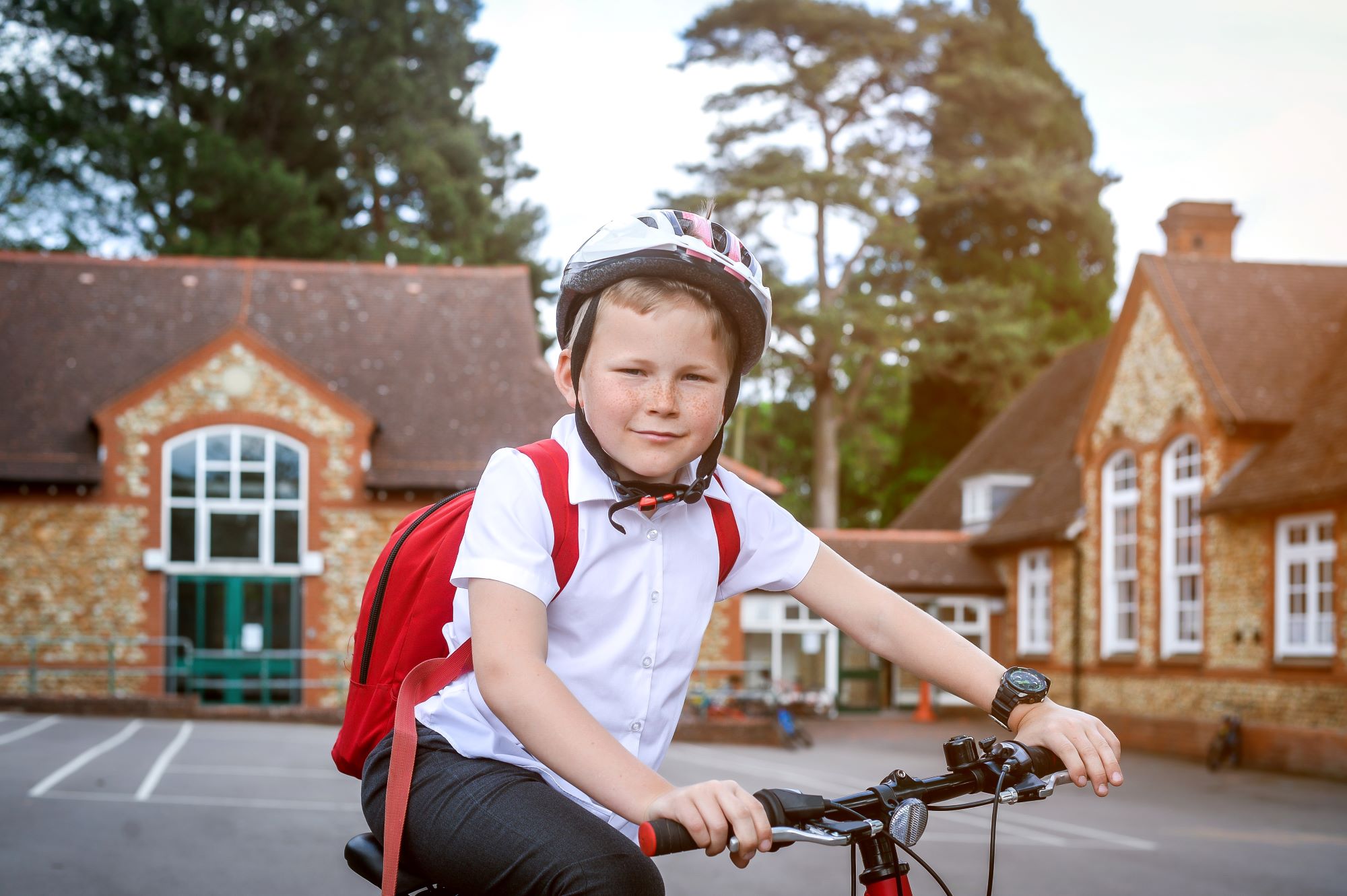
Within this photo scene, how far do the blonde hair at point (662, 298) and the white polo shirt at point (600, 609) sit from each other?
0.83 feet

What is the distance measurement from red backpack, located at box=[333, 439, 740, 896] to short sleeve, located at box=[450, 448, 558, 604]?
3 cm

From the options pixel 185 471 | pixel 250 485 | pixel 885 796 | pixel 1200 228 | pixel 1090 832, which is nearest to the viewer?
pixel 885 796

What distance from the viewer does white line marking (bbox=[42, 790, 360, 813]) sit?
38.7 ft

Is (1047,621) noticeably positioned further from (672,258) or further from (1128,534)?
(672,258)

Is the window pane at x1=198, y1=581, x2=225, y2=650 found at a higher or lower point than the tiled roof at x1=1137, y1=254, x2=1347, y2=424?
lower

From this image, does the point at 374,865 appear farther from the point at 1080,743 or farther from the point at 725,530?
the point at 1080,743

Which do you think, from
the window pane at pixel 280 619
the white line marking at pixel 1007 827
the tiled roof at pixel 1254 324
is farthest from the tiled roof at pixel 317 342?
the white line marking at pixel 1007 827

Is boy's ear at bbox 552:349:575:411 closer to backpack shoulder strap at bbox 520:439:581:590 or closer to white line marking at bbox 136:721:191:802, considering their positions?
backpack shoulder strap at bbox 520:439:581:590

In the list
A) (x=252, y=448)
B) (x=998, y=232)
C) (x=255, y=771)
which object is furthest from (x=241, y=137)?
(x=255, y=771)

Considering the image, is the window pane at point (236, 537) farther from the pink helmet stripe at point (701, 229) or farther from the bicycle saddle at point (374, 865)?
the pink helmet stripe at point (701, 229)

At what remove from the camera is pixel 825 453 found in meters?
39.0

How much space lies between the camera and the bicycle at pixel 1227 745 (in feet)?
70.1

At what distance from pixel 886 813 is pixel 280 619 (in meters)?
28.1

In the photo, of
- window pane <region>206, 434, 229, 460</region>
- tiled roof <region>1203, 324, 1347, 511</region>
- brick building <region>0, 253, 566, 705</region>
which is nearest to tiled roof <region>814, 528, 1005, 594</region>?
brick building <region>0, 253, 566, 705</region>
